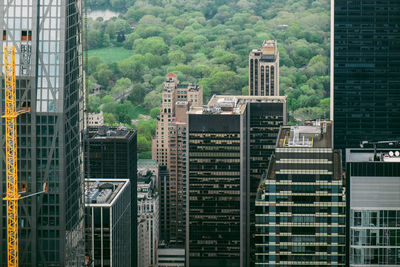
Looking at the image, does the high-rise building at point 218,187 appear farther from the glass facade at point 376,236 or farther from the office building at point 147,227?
the glass facade at point 376,236

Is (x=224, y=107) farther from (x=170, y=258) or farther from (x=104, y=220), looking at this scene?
(x=104, y=220)

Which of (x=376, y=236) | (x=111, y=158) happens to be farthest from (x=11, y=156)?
(x=111, y=158)

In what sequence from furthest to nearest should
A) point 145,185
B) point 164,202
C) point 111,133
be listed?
point 164,202, point 145,185, point 111,133

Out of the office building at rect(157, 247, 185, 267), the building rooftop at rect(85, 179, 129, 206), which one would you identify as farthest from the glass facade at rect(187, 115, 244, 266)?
the building rooftop at rect(85, 179, 129, 206)

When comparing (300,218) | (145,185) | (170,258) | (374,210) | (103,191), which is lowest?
(170,258)

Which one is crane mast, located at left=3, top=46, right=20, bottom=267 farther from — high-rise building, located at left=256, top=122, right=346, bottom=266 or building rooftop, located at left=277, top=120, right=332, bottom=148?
building rooftop, located at left=277, top=120, right=332, bottom=148

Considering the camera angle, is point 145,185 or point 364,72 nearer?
point 145,185

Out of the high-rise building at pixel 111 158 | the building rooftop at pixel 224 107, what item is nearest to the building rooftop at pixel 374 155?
the high-rise building at pixel 111 158
